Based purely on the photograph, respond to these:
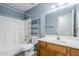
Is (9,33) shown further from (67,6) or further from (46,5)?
(67,6)

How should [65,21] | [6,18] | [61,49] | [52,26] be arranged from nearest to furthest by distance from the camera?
1. [61,49]
2. [6,18]
3. [65,21]
4. [52,26]

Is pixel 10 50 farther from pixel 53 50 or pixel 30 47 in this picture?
pixel 53 50

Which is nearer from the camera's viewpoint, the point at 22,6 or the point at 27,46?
the point at 22,6

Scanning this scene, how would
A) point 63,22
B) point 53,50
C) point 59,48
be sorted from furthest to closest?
point 63,22, point 53,50, point 59,48

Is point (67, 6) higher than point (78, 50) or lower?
higher

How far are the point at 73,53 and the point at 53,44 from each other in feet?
1.42

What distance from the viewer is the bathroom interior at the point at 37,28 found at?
5.38 ft

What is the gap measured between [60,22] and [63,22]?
0.22 feet


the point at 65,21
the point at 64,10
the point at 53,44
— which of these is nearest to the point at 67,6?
the point at 64,10

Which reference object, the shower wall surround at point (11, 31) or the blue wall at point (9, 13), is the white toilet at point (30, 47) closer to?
the shower wall surround at point (11, 31)

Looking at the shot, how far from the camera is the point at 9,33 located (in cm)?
168

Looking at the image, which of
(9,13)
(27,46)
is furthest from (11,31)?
(27,46)

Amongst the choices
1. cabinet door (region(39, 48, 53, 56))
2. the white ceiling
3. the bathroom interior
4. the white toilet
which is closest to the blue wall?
the bathroom interior

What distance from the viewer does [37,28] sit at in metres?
1.82
